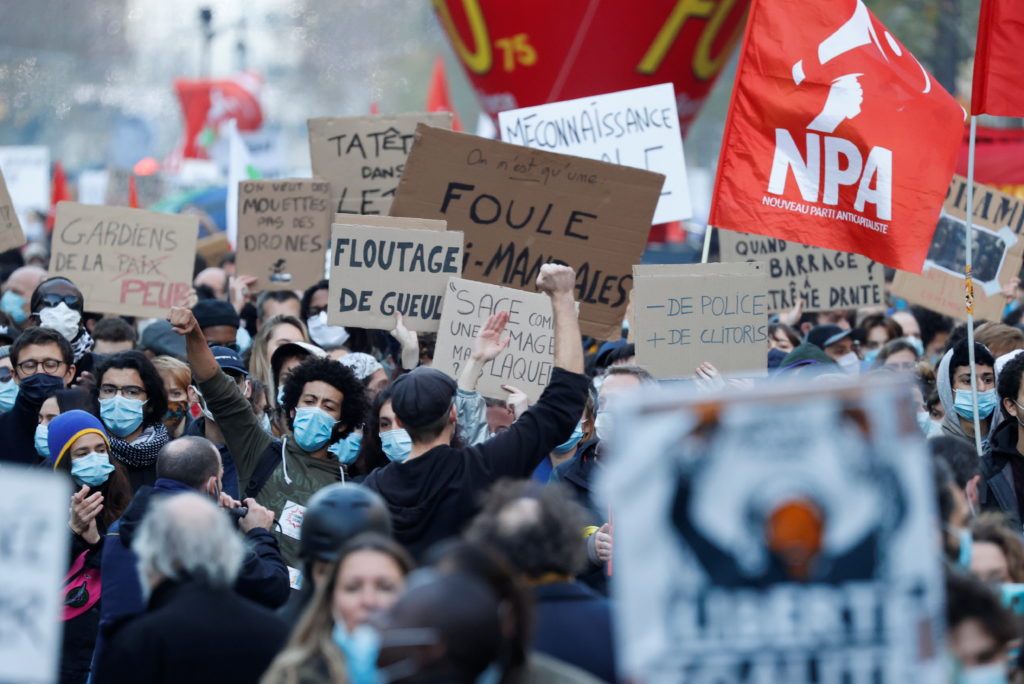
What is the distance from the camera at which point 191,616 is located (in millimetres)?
3756

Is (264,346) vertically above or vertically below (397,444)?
above

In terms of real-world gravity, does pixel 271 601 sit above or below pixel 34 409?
below

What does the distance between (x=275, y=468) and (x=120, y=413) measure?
2.76 feet

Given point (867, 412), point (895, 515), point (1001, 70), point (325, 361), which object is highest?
point (1001, 70)

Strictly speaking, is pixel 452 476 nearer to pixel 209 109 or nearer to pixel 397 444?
pixel 397 444

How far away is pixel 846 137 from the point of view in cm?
708

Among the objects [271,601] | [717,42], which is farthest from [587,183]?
[717,42]

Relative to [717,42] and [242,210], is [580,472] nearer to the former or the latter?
[242,210]

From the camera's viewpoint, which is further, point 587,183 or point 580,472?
point 587,183

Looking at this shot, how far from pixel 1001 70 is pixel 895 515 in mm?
4737

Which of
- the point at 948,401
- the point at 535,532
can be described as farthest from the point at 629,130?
the point at 535,532

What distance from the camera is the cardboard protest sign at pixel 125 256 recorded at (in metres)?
9.54

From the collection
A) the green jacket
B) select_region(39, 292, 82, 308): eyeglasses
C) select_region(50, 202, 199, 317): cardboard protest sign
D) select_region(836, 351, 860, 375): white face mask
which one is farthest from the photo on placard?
the green jacket

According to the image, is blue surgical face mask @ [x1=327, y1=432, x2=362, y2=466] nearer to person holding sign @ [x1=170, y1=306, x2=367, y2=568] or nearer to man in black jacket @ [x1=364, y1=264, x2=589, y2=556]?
person holding sign @ [x1=170, y1=306, x2=367, y2=568]
